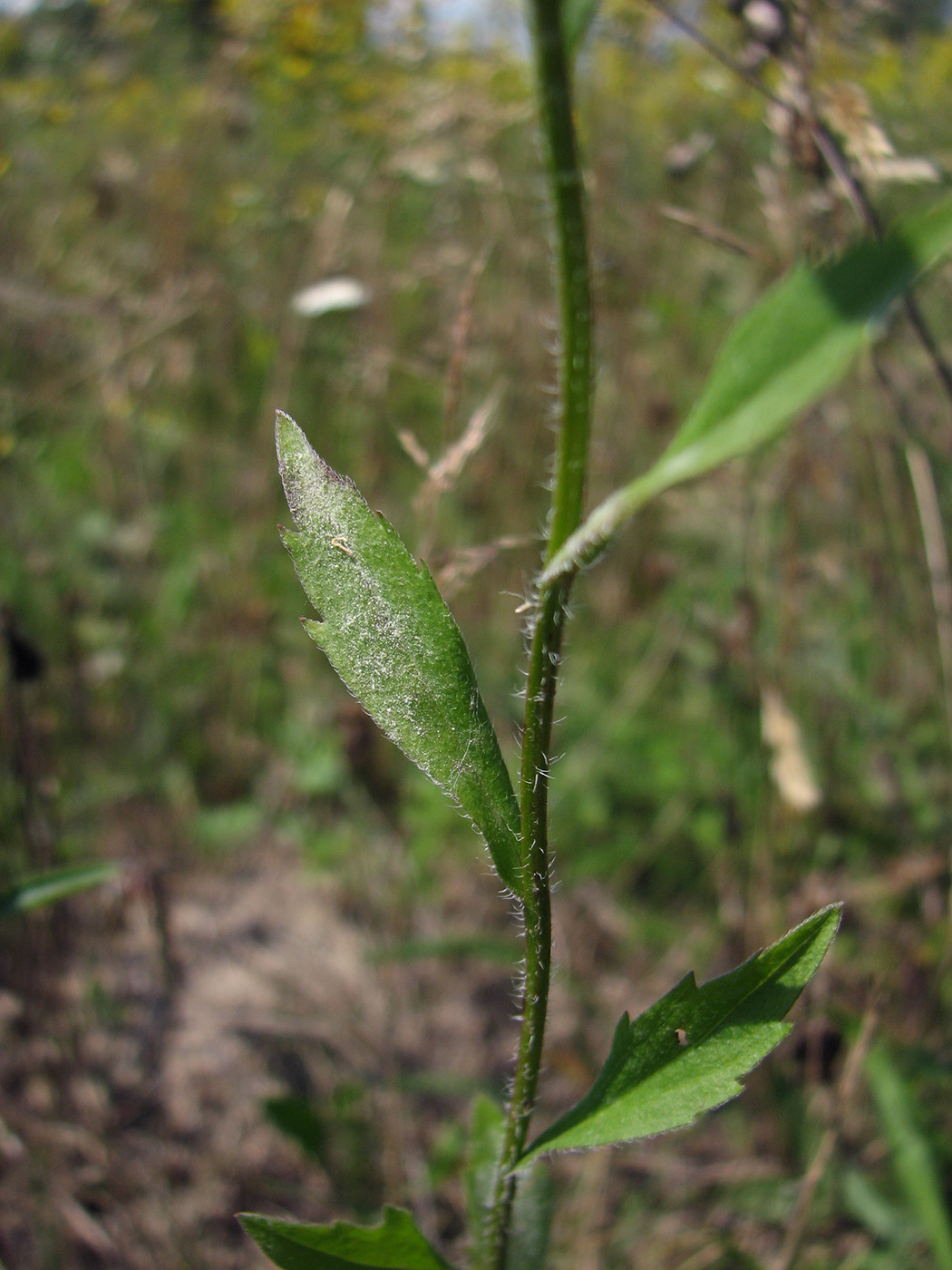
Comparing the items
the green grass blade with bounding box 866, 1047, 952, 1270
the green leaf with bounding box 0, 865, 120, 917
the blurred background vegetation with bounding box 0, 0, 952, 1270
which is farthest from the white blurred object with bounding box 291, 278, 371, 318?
the green grass blade with bounding box 866, 1047, 952, 1270

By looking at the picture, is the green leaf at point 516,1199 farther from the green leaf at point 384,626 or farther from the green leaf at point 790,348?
the green leaf at point 790,348

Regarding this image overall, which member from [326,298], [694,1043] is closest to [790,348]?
[694,1043]

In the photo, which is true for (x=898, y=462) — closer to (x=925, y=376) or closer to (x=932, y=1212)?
(x=925, y=376)

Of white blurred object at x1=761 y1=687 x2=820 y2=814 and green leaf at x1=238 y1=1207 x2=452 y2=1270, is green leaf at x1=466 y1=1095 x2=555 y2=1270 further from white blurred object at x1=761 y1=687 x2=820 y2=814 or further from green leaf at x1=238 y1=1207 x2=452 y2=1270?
white blurred object at x1=761 y1=687 x2=820 y2=814

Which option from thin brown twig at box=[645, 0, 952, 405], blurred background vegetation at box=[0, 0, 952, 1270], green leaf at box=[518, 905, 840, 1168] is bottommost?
blurred background vegetation at box=[0, 0, 952, 1270]

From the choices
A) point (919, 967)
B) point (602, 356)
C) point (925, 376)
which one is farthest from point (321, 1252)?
point (602, 356)

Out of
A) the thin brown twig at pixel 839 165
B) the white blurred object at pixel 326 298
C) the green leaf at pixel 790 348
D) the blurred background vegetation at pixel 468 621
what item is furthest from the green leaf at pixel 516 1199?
the white blurred object at pixel 326 298

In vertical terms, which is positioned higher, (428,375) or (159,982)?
(428,375)
